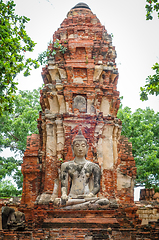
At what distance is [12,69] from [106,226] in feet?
16.9

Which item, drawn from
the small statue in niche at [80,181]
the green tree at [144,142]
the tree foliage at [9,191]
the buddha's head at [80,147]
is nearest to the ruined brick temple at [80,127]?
the buddha's head at [80,147]

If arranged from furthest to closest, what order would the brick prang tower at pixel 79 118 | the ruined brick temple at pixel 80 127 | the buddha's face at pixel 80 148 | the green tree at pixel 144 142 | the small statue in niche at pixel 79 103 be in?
the green tree at pixel 144 142 → the small statue in niche at pixel 79 103 → the brick prang tower at pixel 79 118 → the ruined brick temple at pixel 80 127 → the buddha's face at pixel 80 148

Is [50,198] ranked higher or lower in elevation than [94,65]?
lower

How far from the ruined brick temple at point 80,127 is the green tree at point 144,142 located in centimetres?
382

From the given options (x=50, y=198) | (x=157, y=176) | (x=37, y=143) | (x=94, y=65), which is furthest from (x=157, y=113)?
(x=50, y=198)

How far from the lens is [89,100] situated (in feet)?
36.6

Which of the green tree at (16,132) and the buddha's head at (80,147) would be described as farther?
the green tree at (16,132)

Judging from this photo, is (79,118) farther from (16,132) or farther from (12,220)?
(16,132)

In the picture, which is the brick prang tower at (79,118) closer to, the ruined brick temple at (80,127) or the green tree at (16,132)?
Result: the ruined brick temple at (80,127)

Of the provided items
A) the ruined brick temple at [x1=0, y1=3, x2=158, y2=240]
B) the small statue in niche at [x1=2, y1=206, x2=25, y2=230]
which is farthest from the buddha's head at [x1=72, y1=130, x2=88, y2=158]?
the small statue in niche at [x1=2, y1=206, x2=25, y2=230]

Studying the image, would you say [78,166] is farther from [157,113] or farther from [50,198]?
[157,113]

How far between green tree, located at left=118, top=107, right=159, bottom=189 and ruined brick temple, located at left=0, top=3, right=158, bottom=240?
3817mm

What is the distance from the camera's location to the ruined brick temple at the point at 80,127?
10013 mm

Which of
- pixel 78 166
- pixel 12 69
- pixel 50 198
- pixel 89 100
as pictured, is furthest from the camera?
pixel 89 100
